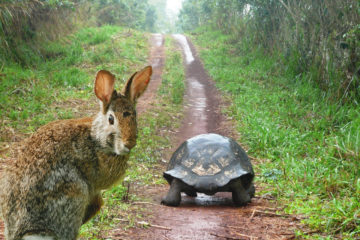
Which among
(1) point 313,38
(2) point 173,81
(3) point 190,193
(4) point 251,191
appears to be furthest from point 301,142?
(2) point 173,81

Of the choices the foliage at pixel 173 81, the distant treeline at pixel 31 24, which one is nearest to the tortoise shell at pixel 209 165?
the foliage at pixel 173 81

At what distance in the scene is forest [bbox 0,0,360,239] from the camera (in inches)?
185

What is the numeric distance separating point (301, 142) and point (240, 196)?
2626 millimetres

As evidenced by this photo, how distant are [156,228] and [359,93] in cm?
581

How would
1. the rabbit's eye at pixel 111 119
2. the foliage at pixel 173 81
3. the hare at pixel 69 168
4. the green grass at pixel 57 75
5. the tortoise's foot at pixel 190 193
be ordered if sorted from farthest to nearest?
the foliage at pixel 173 81 < the green grass at pixel 57 75 < the tortoise's foot at pixel 190 193 < the rabbit's eye at pixel 111 119 < the hare at pixel 69 168

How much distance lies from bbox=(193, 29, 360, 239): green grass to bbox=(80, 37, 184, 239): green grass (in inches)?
60.0

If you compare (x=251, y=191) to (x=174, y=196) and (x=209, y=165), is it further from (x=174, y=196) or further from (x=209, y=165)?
(x=174, y=196)

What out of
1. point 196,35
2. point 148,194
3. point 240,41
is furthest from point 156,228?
point 196,35

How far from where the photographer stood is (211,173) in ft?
15.5

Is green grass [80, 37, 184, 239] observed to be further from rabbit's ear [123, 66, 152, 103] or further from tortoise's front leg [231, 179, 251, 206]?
rabbit's ear [123, 66, 152, 103]

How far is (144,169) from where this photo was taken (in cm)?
620

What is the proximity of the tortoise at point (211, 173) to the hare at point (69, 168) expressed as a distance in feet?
6.28

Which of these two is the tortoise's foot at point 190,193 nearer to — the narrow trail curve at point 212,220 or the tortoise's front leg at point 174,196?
the narrow trail curve at point 212,220

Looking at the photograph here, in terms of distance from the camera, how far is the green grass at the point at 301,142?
13.9 ft
